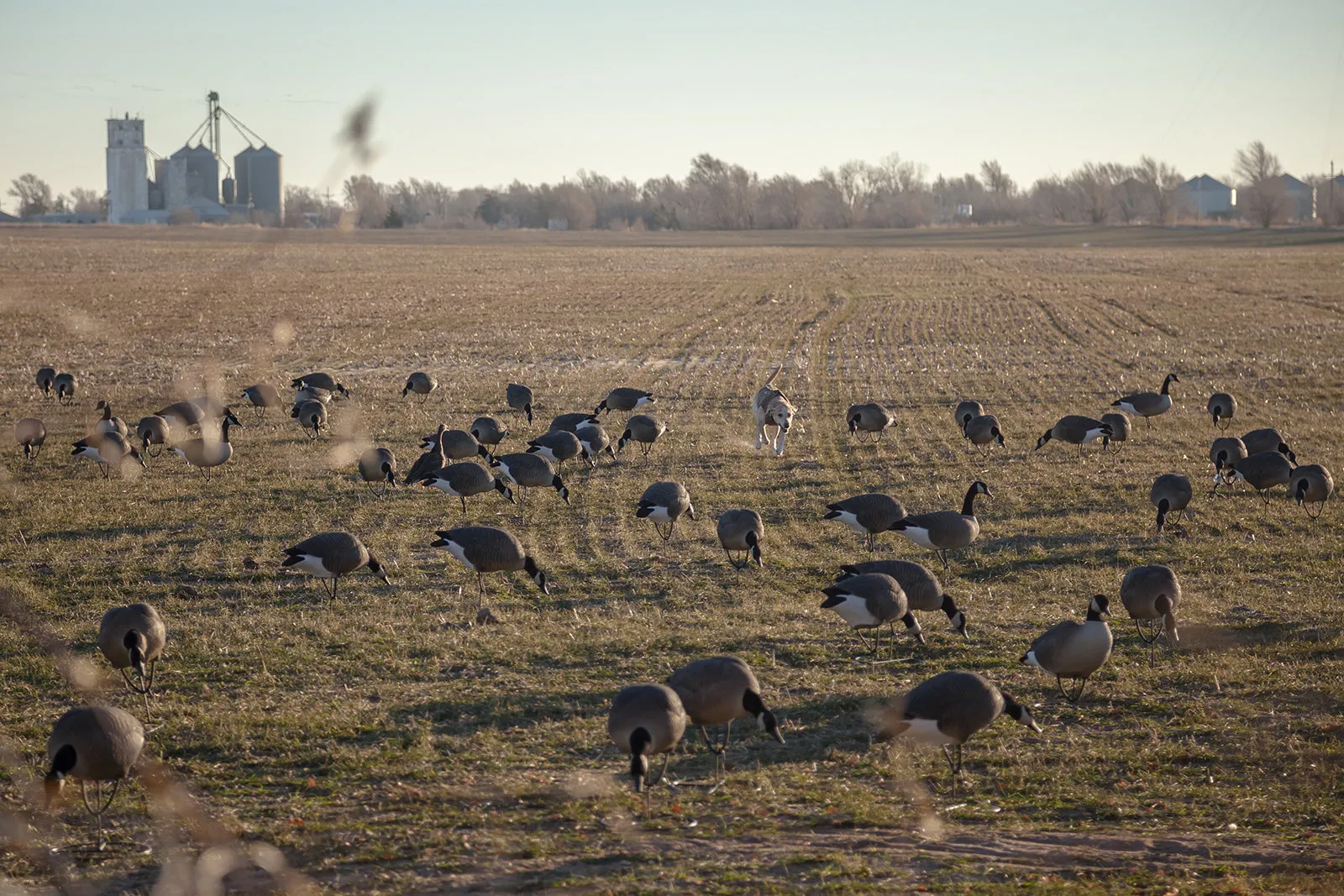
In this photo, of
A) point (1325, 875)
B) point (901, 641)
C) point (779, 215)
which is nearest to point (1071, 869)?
point (1325, 875)

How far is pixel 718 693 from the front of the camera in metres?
8.99

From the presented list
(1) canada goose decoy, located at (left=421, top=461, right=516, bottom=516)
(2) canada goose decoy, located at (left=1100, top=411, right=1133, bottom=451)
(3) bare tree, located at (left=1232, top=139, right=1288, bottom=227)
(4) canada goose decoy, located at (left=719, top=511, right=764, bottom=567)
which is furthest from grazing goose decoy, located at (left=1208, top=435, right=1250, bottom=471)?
(3) bare tree, located at (left=1232, top=139, right=1288, bottom=227)

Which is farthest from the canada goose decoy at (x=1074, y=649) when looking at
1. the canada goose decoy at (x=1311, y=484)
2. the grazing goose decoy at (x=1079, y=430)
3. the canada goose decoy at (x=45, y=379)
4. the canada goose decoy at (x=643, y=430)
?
the canada goose decoy at (x=45, y=379)

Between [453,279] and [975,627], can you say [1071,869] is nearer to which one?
[975,627]

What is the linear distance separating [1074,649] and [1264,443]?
11.9 metres

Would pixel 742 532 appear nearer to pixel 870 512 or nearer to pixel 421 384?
pixel 870 512

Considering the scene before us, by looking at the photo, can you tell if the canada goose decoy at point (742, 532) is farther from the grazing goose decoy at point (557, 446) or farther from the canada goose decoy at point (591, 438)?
the canada goose decoy at point (591, 438)

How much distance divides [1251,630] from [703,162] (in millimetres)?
170986

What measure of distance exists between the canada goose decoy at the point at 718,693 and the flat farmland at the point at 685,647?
0.47 meters

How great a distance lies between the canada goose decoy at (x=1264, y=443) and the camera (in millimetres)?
20156

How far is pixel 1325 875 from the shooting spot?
7516mm

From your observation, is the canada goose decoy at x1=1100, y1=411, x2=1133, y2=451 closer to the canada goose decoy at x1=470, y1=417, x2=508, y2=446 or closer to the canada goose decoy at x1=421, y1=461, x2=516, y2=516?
the canada goose decoy at x1=470, y1=417, x2=508, y2=446

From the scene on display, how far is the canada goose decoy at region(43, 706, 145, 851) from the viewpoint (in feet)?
25.9

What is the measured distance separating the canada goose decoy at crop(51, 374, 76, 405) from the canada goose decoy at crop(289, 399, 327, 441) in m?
7.29
